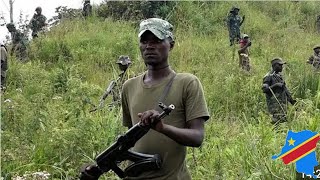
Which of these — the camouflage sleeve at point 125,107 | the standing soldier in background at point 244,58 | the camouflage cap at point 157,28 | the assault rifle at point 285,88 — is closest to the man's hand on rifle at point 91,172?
the camouflage sleeve at point 125,107

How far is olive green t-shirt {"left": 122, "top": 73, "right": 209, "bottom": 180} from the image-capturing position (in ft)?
7.86

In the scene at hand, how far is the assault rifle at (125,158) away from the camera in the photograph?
2.32 metres

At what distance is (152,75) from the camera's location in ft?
8.16

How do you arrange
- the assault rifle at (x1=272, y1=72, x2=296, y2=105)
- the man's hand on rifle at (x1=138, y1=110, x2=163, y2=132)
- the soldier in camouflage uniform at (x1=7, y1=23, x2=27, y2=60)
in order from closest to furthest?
the man's hand on rifle at (x1=138, y1=110, x2=163, y2=132)
the assault rifle at (x1=272, y1=72, x2=296, y2=105)
the soldier in camouflage uniform at (x1=7, y1=23, x2=27, y2=60)

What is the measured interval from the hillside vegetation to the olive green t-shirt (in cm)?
186

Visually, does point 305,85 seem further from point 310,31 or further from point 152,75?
point 310,31

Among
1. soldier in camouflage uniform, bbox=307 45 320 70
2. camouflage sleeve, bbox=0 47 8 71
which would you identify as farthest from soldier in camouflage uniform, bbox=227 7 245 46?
camouflage sleeve, bbox=0 47 8 71

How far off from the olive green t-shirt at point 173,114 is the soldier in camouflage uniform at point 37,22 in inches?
465

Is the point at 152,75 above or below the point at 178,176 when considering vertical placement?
above

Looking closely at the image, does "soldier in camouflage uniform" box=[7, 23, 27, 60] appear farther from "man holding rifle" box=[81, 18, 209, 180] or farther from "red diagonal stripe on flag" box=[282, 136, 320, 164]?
"man holding rifle" box=[81, 18, 209, 180]

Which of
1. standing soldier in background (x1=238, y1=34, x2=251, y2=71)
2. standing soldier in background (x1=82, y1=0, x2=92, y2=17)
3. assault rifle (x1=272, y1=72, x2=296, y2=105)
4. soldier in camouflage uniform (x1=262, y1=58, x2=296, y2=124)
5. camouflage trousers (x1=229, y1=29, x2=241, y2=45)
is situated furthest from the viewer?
standing soldier in background (x1=82, y1=0, x2=92, y2=17)

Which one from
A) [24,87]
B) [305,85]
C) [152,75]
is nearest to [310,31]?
[305,85]

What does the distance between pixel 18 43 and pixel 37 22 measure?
2297mm

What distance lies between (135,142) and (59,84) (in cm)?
731
